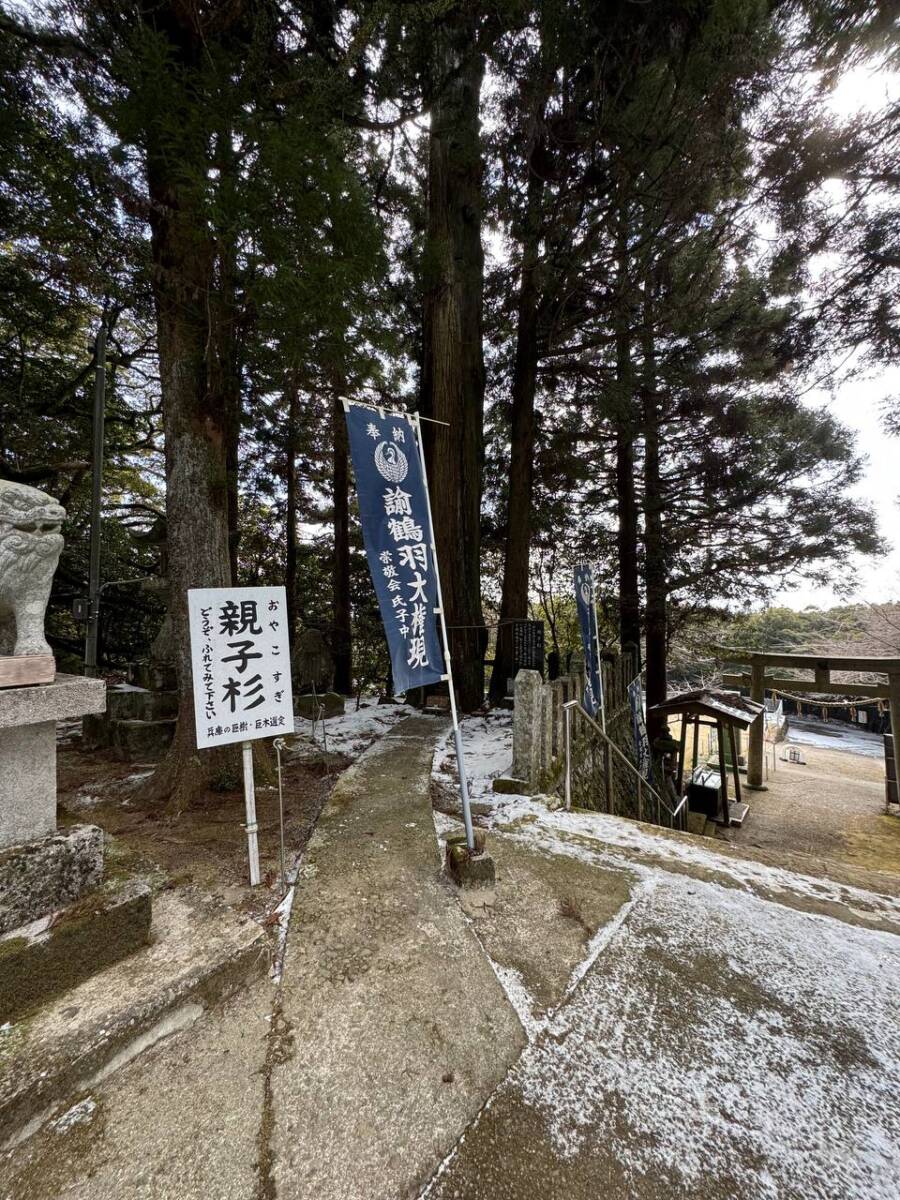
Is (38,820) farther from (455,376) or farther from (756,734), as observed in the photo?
(756,734)

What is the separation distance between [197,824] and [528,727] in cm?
262

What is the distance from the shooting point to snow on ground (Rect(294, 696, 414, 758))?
210 inches

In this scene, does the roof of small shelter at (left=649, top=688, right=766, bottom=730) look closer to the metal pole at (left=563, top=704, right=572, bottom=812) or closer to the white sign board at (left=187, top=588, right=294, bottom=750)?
the metal pole at (left=563, top=704, right=572, bottom=812)

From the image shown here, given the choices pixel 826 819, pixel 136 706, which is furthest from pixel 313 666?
pixel 826 819

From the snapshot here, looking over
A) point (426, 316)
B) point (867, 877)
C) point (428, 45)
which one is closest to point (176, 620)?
point (867, 877)

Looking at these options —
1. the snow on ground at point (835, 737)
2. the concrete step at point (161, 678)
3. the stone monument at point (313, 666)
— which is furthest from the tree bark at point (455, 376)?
the snow on ground at point (835, 737)

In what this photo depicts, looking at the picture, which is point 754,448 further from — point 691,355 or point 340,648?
point 340,648

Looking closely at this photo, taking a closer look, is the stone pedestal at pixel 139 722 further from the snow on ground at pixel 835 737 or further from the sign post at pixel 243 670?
the snow on ground at pixel 835 737

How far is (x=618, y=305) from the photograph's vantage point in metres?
7.29

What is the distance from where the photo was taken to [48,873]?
1.63m

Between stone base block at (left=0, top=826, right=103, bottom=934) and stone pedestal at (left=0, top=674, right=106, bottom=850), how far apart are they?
71 millimetres

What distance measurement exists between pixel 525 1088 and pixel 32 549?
99.3 inches

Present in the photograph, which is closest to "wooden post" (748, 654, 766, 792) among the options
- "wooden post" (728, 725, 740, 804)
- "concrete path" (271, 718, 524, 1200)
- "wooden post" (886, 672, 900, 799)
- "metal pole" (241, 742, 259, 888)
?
"wooden post" (728, 725, 740, 804)

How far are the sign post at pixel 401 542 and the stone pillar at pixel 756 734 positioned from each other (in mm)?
9471
